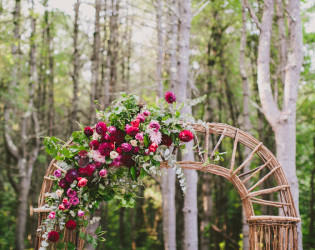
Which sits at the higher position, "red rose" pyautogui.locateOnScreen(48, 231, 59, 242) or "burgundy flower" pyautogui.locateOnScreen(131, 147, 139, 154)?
"burgundy flower" pyautogui.locateOnScreen(131, 147, 139, 154)

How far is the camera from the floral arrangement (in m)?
2.61

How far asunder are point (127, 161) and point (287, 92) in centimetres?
264

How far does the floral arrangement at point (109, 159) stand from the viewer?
261 centimetres

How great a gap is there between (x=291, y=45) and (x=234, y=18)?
4387 mm

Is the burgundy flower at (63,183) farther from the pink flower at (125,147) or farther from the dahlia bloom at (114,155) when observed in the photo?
the pink flower at (125,147)

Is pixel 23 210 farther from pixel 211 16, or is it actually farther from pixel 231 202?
pixel 211 16

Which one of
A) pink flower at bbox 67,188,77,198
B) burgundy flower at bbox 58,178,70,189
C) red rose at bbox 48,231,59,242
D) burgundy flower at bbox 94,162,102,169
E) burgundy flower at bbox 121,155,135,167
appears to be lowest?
red rose at bbox 48,231,59,242

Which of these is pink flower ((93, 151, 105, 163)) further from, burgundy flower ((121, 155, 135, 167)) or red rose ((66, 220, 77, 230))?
red rose ((66, 220, 77, 230))

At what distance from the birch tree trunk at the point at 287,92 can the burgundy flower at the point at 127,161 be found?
228cm

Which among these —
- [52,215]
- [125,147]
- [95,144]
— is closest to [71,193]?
[52,215]

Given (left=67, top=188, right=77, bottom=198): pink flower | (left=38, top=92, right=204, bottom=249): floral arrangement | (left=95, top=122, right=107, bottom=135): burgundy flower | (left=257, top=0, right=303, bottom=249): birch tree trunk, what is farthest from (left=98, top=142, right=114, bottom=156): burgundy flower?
(left=257, top=0, right=303, bottom=249): birch tree trunk

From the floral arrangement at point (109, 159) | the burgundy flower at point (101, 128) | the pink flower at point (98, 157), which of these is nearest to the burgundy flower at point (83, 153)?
the floral arrangement at point (109, 159)

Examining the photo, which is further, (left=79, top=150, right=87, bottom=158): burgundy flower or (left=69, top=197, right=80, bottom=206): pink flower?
(left=79, top=150, right=87, bottom=158): burgundy flower

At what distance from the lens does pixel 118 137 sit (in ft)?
8.95
